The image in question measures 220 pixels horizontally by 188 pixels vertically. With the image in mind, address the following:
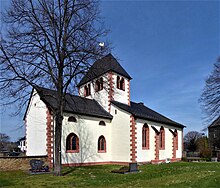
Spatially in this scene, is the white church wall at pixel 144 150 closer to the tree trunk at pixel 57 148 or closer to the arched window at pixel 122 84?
the arched window at pixel 122 84

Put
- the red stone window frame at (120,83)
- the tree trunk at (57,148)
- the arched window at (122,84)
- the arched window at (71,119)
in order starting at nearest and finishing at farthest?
the tree trunk at (57,148)
the arched window at (71,119)
the red stone window frame at (120,83)
the arched window at (122,84)

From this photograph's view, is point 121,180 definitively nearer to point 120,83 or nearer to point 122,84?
point 120,83

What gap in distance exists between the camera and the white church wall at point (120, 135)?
27.1 m

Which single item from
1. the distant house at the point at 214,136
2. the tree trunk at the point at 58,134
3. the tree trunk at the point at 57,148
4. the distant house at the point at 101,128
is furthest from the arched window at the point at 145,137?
the distant house at the point at 214,136

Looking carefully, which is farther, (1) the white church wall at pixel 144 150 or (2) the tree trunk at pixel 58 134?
(1) the white church wall at pixel 144 150

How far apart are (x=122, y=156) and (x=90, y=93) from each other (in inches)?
350

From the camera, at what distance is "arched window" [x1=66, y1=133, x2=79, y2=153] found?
23.7 metres

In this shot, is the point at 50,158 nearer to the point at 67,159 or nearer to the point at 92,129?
the point at 67,159

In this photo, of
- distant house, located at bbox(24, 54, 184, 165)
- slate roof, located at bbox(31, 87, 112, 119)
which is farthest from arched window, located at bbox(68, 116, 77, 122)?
slate roof, located at bbox(31, 87, 112, 119)

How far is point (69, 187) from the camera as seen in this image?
12.8 m

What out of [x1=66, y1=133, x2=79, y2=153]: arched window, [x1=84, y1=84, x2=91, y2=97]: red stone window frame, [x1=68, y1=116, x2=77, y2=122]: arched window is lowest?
[x1=66, y1=133, x2=79, y2=153]: arched window

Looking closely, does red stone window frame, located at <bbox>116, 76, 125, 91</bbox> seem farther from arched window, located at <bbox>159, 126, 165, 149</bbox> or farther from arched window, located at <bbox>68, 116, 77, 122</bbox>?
arched window, located at <bbox>68, 116, 77, 122</bbox>

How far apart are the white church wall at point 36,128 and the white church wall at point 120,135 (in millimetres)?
8011

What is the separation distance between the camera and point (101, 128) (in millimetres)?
27438
